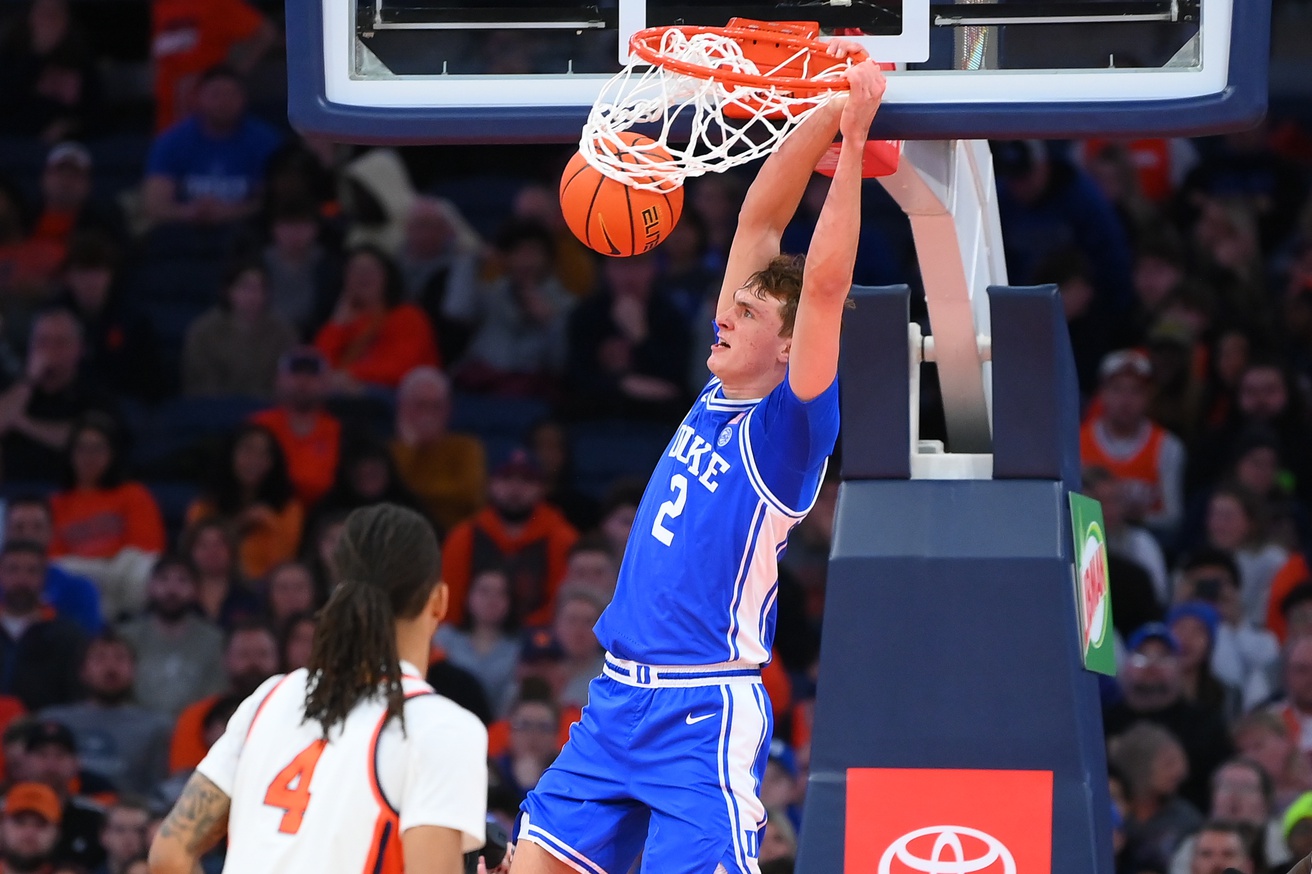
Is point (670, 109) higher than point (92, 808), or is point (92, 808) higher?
point (670, 109)

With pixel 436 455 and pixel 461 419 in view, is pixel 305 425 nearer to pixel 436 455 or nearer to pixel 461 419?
pixel 436 455

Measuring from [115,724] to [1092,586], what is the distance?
176 inches

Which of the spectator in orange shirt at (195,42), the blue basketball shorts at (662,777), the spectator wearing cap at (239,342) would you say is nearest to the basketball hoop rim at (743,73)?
the blue basketball shorts at (662,777)

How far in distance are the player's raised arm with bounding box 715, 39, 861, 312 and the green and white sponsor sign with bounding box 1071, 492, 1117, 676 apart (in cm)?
125

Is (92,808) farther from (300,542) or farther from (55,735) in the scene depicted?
(300,542)

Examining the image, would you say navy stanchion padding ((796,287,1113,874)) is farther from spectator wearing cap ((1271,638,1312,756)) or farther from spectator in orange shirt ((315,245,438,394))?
spectator in orange shirt ((315,245,438,394))

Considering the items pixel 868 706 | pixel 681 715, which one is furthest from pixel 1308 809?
pixel 681 715

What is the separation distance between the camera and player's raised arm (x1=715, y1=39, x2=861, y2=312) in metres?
4.64

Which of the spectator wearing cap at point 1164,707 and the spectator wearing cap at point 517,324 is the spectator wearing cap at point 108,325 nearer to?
the spectator wearing cap at point 517,324

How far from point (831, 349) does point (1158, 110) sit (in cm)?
88

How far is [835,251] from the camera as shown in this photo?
14.2ft

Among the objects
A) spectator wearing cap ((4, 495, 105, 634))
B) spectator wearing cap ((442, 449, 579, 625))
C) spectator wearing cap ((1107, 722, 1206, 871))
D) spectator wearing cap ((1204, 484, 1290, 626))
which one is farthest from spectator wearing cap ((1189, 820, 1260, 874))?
spectator wearing cap ((4, 495, 105, 634))

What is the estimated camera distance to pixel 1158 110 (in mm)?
4512

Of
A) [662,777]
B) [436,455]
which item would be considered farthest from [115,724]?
[662,777]
